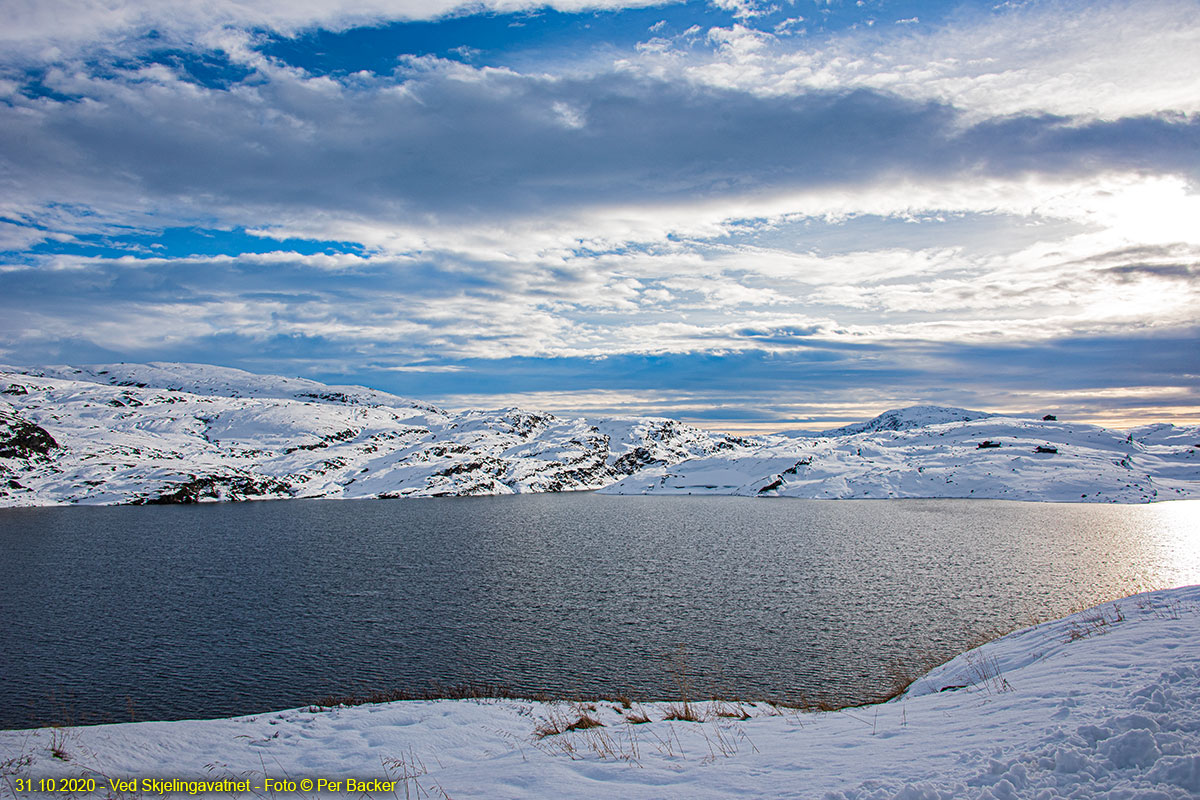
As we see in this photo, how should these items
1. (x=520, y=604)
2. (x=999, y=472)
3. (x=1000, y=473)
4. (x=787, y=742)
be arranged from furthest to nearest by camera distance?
1. (x=999, y=472)
2. (x=1000, y=473)
3. (x=520, y=604)
4. (x=787, y=742)

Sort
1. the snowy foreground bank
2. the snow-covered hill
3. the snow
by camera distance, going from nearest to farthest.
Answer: the snowy foreground bank, the snow, the snow-covered hill

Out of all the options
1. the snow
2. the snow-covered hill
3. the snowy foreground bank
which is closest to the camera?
the snowy foreground bank

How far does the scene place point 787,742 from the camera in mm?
13781

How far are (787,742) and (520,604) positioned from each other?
34.2 meters

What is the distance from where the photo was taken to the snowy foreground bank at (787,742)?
353 inches

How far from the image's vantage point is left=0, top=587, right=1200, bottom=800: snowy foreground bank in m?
8.97

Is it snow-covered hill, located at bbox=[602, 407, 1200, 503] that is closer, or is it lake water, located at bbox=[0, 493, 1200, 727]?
lake water, located at bbox=[0, 493, 1200, 727]

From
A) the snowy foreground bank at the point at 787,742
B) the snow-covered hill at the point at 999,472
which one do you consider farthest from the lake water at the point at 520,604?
the snow-covered hill at the point at 999,472

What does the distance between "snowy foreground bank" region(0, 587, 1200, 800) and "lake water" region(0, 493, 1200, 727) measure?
27.8 ft

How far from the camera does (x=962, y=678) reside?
20.3 metres

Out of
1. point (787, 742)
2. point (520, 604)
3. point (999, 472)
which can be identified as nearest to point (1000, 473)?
point (999, 472)

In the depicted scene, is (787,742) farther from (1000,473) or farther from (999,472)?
(999,472)

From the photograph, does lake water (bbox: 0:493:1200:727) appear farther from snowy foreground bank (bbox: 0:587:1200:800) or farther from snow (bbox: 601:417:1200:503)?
snow (bbox: 601:417:1200:503)

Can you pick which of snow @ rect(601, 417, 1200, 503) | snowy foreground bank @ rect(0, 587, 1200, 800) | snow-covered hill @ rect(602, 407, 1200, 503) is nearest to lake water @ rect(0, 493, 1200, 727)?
snowy foreground bank @ rect(0, 587, 1200, 800)
